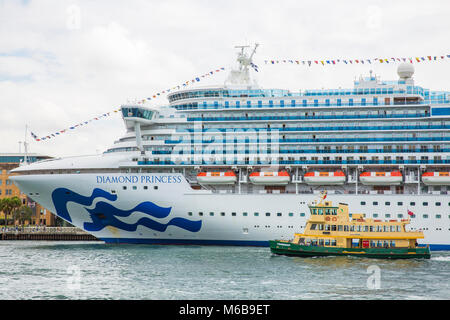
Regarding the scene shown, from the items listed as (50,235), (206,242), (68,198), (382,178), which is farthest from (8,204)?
(382,178)

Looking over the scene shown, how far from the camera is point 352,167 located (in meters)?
34.3

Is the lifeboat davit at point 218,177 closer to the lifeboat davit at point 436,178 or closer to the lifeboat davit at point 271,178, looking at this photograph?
the lifeboat davit at point 271,178

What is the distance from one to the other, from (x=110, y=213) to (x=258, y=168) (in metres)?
10.2

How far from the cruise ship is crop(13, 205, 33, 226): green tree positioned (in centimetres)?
3231

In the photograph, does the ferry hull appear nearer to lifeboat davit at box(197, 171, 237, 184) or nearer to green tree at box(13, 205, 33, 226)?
lifeboat davit at box(197, 171, 237, 184)

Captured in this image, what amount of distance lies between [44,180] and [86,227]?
4.23 m

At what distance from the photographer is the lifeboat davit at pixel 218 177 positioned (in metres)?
33.7

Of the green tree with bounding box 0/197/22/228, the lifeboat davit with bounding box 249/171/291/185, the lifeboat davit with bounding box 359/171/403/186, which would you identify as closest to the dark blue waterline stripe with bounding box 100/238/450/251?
the lifeboat davit with bounding box 249/171/291/185

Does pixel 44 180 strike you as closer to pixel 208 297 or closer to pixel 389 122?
pixel 208 297

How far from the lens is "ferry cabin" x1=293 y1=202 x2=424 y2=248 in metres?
29.5

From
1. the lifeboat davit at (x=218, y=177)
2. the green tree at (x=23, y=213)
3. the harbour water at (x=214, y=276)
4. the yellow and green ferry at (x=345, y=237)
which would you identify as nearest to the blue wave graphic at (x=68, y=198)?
the harbour water at (x=214, y=276)

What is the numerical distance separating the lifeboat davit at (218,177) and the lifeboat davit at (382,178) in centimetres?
835

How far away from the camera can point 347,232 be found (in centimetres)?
2959
